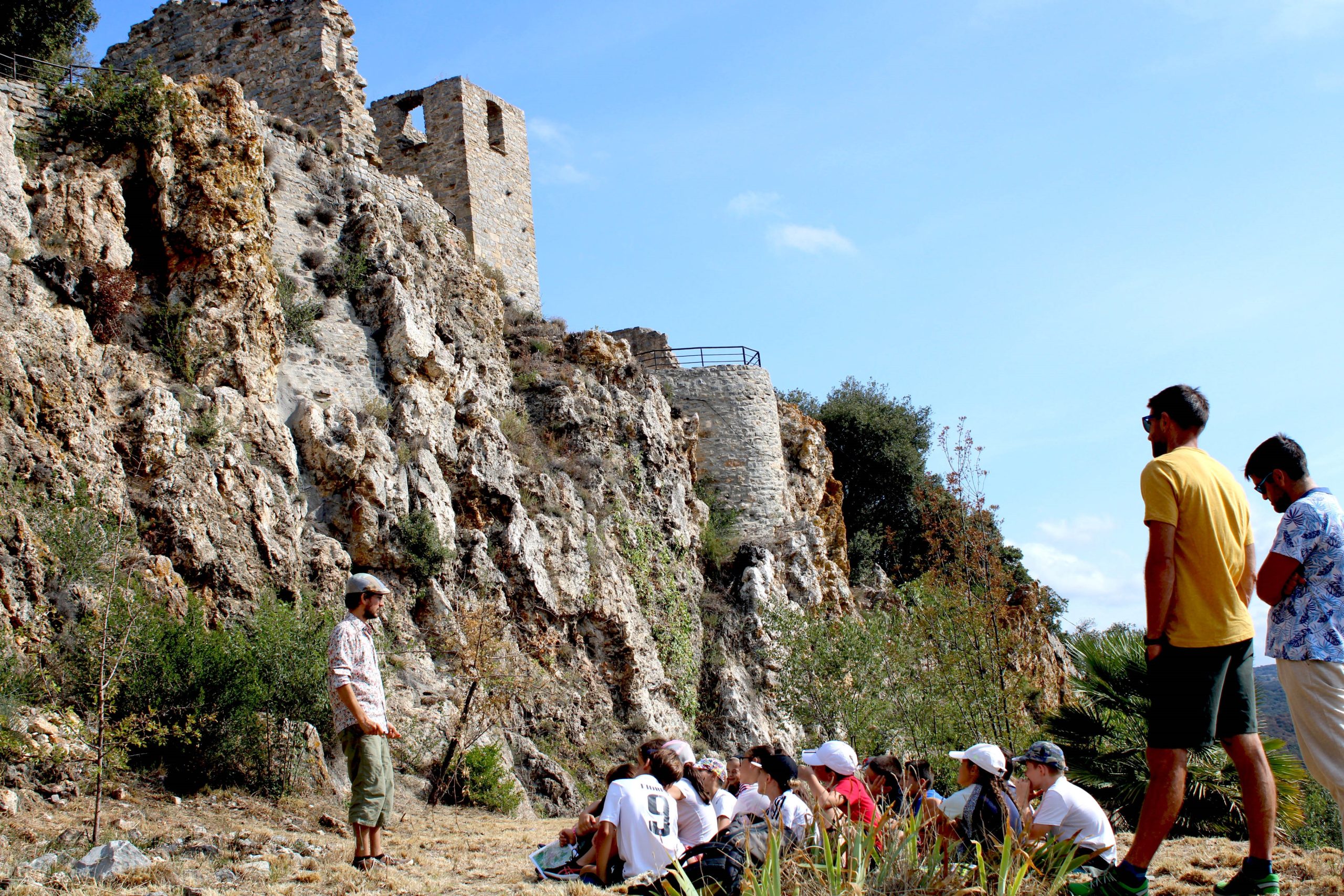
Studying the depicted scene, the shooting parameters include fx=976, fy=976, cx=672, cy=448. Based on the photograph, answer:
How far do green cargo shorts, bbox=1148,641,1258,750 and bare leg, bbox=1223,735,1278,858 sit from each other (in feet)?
0.27

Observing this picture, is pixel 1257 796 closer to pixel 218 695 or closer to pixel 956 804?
pixel 956 804

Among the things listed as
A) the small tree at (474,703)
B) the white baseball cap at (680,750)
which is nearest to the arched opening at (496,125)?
the small tree at (474,703)

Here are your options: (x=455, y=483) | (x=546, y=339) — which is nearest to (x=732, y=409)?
(x=546, y=339)

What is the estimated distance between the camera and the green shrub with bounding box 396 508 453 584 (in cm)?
1387

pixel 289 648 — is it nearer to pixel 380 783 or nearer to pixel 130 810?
pixel 130 810

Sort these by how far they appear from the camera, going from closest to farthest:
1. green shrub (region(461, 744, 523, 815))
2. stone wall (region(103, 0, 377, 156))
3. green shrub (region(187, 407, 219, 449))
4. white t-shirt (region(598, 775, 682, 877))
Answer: white t-shirt (region(598, 775, 682, 877)) → green shrub (region(461, 744, 523, 815)) → green shrub (region(187, 407, 219, 449)) → stone wall (region(103, 0, 377, 156))

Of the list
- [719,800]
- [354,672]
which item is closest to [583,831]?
[719,800]

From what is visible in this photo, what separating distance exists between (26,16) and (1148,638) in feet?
82.5

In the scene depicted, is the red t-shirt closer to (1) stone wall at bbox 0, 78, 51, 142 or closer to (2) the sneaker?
(2) the sneaker

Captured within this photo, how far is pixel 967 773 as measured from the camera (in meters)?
5.48

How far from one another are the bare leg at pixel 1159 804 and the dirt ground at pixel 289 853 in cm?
103

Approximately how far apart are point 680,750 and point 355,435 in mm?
9195

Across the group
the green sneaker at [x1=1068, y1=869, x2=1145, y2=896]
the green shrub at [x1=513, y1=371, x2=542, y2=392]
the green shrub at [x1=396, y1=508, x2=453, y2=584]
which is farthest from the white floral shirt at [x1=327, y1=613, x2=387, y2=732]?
the green shrub at [x1=513, y1=371, x2=542, y2=392]

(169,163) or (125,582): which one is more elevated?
(169,163)
